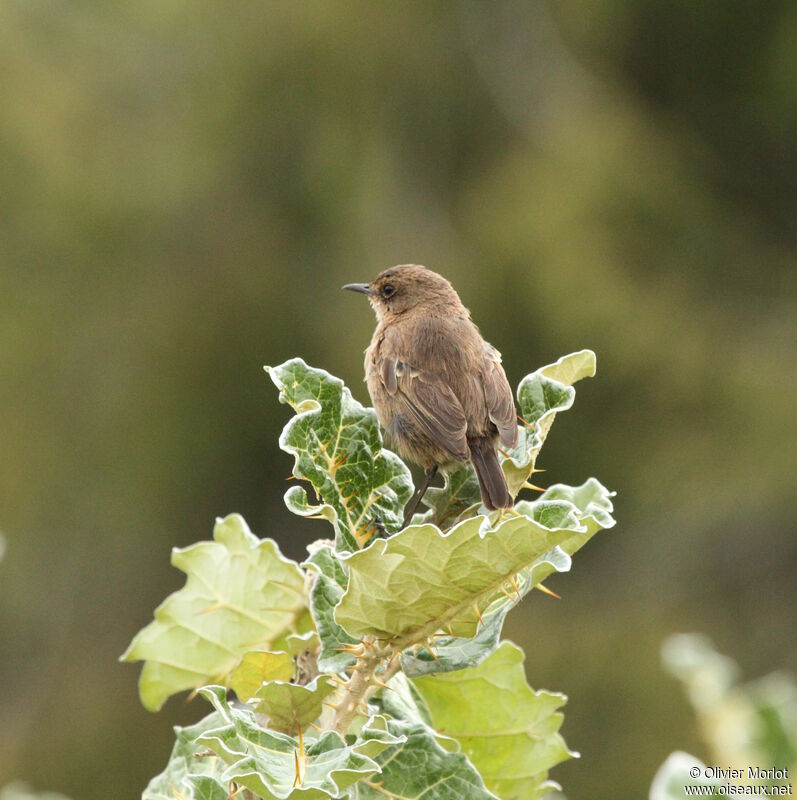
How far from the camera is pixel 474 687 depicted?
7.47 ft

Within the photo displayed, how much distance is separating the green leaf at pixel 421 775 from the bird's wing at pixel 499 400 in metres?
1.25

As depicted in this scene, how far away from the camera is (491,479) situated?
2.46 m

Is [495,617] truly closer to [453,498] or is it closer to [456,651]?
[456,651]

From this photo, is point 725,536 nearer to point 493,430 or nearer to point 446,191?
point 446,191

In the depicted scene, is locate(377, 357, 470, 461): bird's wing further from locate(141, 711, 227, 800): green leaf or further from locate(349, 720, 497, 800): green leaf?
locate(349, 720, 497, 800): green leaf

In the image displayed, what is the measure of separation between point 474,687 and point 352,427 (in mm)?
511

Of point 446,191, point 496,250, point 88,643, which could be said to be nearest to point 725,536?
point 496,250

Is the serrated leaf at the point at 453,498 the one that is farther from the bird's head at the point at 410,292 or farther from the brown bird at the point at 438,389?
the bird's head at the point at 410,292

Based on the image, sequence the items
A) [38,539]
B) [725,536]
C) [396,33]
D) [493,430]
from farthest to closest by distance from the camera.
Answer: [396,33] < [38,539] < [725,536] < [493,430]

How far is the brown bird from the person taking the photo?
3.34 metres

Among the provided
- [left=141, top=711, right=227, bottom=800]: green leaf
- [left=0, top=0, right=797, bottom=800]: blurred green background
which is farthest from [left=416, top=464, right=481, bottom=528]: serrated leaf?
[left=0, top=0, right=797, bottom=800]: blurred green background

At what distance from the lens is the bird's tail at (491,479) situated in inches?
89.9

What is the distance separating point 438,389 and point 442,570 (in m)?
1.90

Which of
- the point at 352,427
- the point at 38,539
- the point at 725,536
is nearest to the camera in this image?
the point at 352,427
